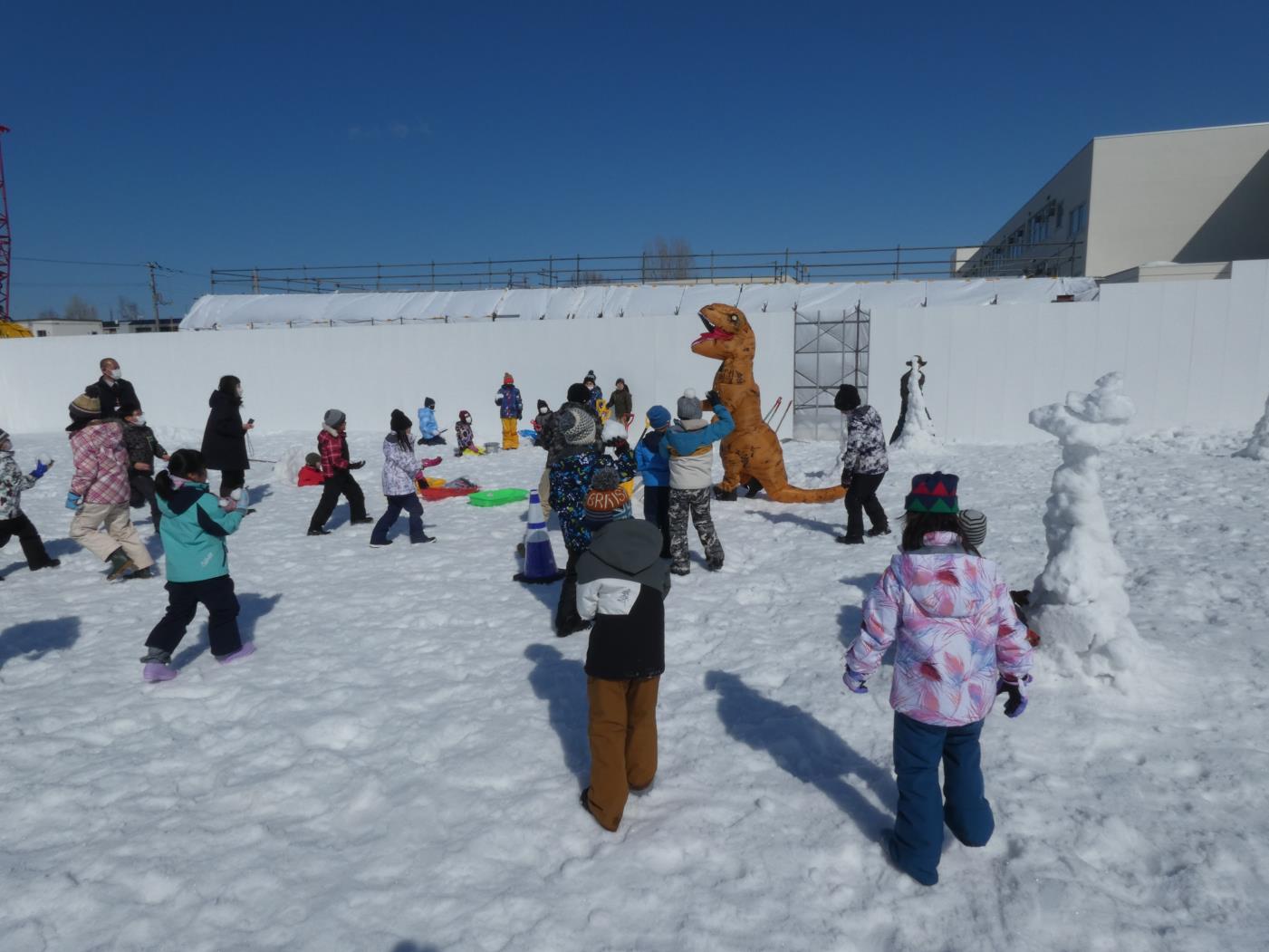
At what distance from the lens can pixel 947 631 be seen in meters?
2.75

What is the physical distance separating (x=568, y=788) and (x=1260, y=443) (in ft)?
37.3

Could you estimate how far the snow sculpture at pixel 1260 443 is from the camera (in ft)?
33.2

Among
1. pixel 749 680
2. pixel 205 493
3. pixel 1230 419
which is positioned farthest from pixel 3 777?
pixel 1230 419

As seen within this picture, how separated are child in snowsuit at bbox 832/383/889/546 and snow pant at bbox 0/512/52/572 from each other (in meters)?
7.58

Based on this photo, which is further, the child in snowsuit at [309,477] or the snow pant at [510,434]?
the snow pant at [510,434]

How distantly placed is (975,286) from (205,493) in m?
16.4

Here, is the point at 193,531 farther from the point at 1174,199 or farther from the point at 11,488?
the point at 1174,199

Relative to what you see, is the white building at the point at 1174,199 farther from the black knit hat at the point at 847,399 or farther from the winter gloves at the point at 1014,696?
the winter gloves at the point at 1014,696

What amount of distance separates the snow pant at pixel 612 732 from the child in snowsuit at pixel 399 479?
204 inches

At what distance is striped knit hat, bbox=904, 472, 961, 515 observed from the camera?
2781 millimetres

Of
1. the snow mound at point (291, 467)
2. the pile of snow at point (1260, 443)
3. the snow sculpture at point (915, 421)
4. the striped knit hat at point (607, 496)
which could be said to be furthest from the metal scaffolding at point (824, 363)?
the striped knit hat at point (607, 496)

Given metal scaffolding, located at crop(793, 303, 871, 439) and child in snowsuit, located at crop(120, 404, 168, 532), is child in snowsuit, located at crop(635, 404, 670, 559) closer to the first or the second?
child in snowsuit, located at crop(120, 404, 168, 532)

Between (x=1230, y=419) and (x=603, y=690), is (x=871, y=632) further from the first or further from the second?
(x=1230, y=419)

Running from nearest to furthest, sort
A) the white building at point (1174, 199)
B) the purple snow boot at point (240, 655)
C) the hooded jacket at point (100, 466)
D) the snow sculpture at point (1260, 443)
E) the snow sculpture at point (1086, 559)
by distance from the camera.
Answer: the snow sculpture at point (1086, 559)
the purple snow boot at point (240, 655)
the hooded jacket at point (100, 466)
the snow sculpture at point (1260, 443)
the white building at point (1174, 199)
